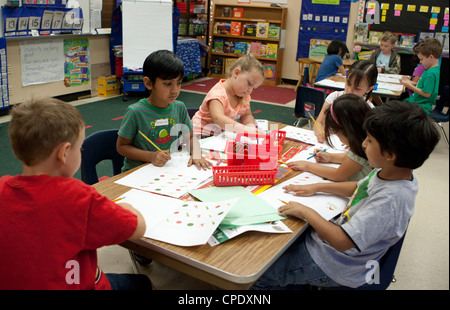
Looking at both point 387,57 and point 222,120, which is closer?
point 222,120

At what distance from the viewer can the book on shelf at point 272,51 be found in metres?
8.13

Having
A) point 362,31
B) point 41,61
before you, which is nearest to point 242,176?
point 41,61

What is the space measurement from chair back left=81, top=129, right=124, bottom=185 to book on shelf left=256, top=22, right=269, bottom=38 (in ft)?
22.1

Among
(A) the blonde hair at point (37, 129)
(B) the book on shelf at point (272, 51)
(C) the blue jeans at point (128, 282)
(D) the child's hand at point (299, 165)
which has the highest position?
(B) the book on shelf at point (272, 51)

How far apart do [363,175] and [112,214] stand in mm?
1121

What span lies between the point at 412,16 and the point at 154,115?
6.90 m

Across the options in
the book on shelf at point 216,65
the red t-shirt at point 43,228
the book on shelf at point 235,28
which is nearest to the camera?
the red t-shirt at point 43,228

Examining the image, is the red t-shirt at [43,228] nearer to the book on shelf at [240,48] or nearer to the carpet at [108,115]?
the carpet at [108,115]

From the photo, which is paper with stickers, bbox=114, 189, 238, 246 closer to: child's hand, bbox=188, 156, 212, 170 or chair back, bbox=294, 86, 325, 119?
child's hand, bbox=188, 156, 212, 170

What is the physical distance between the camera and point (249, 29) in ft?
27.0

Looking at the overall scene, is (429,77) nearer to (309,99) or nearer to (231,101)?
(309,99)

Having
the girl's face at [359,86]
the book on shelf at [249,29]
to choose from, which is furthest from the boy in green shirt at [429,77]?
the book on shelf at [249,29]

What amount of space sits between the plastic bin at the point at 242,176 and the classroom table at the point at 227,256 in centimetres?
36
